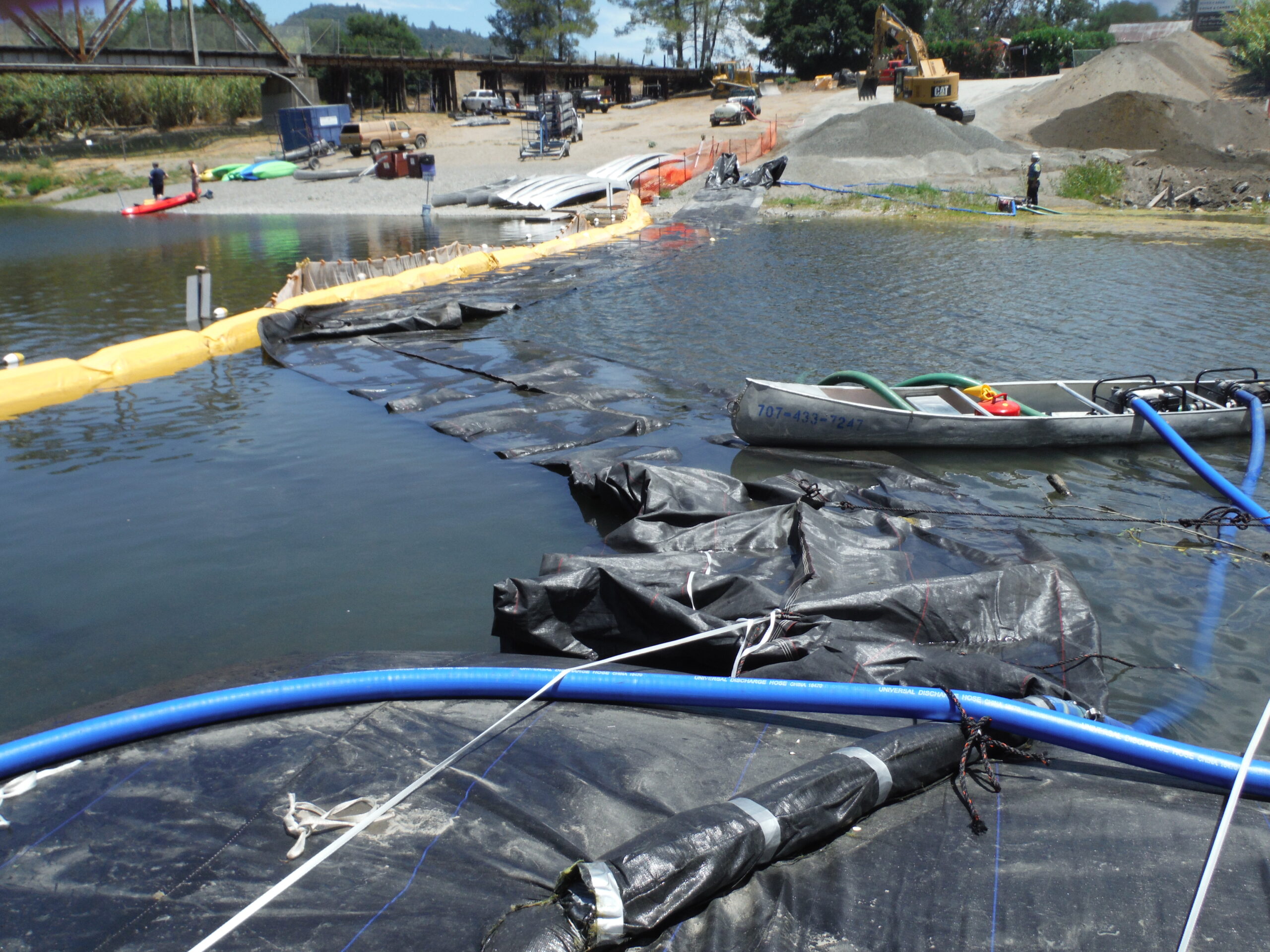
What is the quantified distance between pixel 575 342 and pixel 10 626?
1071 centimetres


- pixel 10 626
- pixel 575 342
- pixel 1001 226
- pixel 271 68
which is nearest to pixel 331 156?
pixel 271 68

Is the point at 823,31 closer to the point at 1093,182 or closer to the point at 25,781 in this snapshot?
the point at 1093,182

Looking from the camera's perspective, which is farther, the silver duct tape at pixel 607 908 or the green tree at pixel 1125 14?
the green tree at pixel 1125 14

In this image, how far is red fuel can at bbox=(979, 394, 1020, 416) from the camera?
1034cm

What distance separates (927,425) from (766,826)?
753 centimetres

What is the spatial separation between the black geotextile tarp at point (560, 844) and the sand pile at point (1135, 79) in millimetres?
49662

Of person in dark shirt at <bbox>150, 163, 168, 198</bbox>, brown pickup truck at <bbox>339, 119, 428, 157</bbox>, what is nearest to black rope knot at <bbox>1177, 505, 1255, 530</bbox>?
person in dark shirt at <bbox>150, 163, 168, 198</bbox>

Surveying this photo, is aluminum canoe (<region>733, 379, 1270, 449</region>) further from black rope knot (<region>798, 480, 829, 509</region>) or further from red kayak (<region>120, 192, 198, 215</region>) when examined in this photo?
red kayak (<region>120, 192, 198, 215</region>)

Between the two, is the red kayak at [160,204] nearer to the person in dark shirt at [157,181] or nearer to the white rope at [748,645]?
the person in dark shirt at [157,181]

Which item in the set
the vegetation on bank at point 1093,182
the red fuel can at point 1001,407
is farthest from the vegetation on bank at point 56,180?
the red fuel can at point 1001,407

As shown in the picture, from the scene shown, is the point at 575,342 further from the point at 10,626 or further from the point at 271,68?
the point at 271,68

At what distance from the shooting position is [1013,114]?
158 ft

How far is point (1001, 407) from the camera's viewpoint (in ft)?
33.9

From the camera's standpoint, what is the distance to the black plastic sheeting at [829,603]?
5.25 meters
